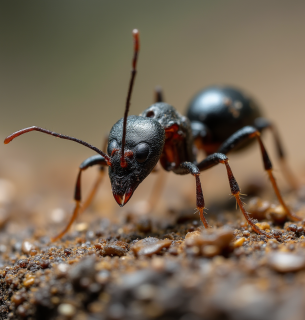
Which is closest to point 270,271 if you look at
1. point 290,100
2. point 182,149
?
point 182,149

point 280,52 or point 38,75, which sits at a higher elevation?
point 38,75

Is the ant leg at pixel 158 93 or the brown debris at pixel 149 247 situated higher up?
the ant leg at pixel 158 93

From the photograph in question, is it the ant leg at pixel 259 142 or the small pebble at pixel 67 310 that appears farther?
the ant leg at pixel 259 142

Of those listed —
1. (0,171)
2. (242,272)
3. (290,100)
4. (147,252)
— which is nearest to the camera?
(242,272)

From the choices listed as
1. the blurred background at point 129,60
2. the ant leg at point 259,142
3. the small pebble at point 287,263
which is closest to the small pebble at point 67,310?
the small pebble at point 287,263

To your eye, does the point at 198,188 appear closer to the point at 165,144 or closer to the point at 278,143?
the point at 165,144

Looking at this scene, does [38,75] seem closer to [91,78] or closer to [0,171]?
[91,78]

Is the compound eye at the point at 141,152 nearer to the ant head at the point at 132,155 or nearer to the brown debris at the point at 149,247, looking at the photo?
the ant head at the point at 132,155

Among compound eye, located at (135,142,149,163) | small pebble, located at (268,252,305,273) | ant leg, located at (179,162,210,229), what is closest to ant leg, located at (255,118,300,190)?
ant leg, located at (179,162,210,229)

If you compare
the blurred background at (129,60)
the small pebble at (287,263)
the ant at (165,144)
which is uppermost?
the blurred background at (129,60)
